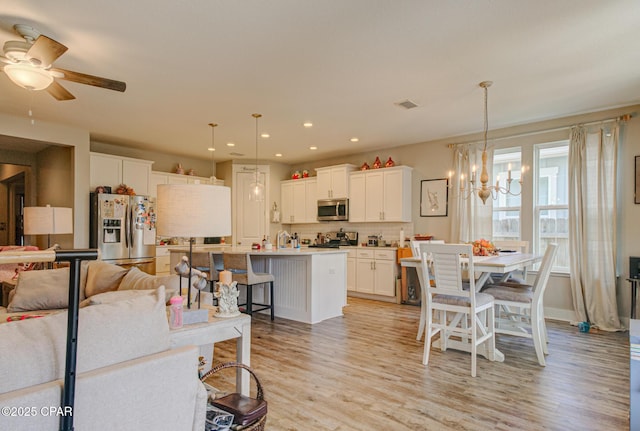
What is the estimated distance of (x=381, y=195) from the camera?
6.44 m

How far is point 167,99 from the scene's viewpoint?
4121 millimetres

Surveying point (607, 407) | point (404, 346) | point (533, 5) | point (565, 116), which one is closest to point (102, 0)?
point (533, 5)

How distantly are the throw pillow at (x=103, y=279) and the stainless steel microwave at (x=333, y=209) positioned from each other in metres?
4.39

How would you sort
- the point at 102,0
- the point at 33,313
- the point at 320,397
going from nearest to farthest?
the point at 102,0 → the point at 320,397 → the point at 33,313

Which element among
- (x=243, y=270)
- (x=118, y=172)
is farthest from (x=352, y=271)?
(x=118, y=172)

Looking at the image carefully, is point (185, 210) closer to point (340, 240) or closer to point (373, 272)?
point (373, 272)

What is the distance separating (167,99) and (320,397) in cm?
346

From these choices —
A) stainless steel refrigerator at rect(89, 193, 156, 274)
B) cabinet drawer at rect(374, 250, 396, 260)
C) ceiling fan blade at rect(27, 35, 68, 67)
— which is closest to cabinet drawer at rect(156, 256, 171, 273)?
stainless steel refrigerator at rect(89, 193, 156, 274)

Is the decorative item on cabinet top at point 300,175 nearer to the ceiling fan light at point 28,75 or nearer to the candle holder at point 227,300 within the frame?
the ceiling fan light at point 28,75

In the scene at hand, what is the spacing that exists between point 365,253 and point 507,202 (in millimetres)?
2376

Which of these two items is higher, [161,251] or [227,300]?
[227,300]

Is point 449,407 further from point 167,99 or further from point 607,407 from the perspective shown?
point 167,99

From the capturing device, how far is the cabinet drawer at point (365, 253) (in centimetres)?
636

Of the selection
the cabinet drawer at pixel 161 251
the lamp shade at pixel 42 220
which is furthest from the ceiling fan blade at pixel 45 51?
the cabinet drawer at pixel 161 251
